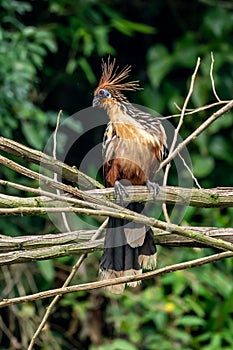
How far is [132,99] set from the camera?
436 centimetres

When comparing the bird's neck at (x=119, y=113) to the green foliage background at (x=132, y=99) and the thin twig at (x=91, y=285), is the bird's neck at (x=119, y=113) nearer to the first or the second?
the thin twig at (x=91, y=285)

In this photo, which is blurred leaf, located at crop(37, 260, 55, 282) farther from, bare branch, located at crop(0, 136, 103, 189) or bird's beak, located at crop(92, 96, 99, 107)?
bare branch, located at crop(0, 136, 103, 189)

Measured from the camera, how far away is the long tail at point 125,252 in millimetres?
2314

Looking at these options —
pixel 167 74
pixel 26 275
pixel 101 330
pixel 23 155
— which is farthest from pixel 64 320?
pixel 23 155

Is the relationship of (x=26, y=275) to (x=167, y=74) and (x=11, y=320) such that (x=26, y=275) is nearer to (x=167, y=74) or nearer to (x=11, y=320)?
(x=11, y=320)

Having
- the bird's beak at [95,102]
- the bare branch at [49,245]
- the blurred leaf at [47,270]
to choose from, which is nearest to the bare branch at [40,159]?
the bare branch at [49,245]

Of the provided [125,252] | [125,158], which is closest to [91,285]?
[125,252]

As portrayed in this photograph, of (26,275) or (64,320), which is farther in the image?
(64,320)

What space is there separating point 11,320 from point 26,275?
251mm

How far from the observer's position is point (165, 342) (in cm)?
383

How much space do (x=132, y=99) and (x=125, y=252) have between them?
6.90 feet

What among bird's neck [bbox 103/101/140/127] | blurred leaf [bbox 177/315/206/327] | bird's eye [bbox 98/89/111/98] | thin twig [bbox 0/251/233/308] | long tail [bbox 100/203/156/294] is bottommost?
blurred leaf [bbox 177/315/206/327]

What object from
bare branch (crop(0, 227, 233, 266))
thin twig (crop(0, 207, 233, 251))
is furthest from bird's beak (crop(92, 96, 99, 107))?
thin twig (crop(0, 207, 233, 251))

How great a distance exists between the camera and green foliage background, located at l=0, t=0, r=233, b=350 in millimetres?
3664
